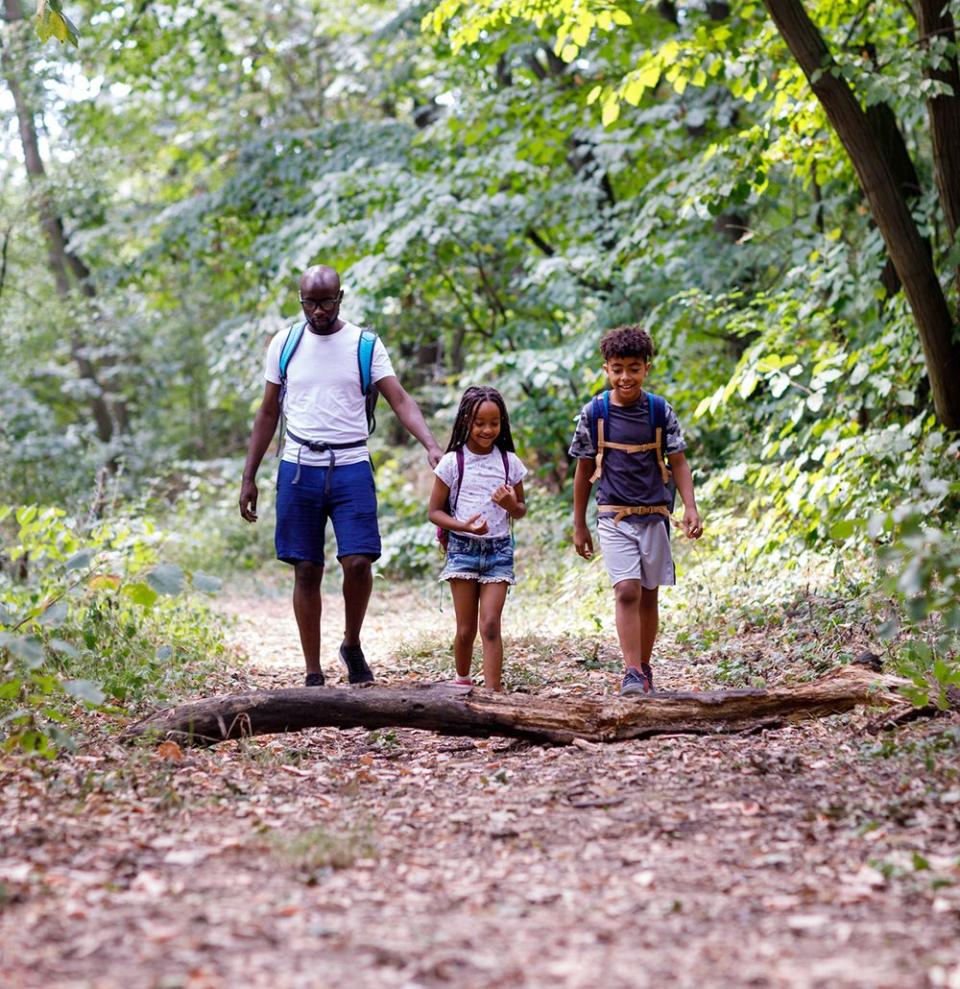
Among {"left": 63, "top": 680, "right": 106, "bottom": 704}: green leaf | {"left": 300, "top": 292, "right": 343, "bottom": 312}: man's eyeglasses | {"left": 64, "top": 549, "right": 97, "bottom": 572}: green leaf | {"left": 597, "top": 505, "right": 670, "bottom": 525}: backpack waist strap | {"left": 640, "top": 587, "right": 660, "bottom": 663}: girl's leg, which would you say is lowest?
{"left": 640, "top": 587, "right": 660, "bottom": 663}: girl's leg

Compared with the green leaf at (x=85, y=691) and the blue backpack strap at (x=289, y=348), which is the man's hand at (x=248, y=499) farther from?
the green leaf at (x=85, y=691)

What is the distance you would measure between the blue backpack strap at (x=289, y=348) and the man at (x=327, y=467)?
0.02 m

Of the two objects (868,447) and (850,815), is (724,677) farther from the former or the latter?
(850,815)

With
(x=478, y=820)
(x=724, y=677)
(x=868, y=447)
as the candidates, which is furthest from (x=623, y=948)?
(x=868, y=447)

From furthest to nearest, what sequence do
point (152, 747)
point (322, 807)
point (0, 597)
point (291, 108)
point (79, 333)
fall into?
point (79, 333)
point (291, 108)
point (0, 597)
point (152, 747)
point (322, 807)

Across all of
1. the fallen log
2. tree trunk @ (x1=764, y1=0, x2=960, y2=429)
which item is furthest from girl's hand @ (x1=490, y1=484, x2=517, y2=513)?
tree trunk @ (x1=764, y1=0, x2=960, y2=429)

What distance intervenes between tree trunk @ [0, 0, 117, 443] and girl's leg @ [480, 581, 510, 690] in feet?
39.5

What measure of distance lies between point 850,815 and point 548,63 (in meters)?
13.1

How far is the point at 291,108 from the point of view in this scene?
1914cm

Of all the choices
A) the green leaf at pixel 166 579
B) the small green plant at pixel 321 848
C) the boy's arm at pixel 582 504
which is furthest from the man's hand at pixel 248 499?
the small green plant at pixel 321 848

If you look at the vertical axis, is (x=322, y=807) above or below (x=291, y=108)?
below

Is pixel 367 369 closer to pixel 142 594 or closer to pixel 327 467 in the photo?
pixel 327 467

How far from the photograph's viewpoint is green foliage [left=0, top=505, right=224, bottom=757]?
13.9 ft

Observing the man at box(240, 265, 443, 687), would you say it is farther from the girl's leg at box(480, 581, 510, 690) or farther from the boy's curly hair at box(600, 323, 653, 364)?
the boy's curly hair at box(600, 323, 653, 364)
